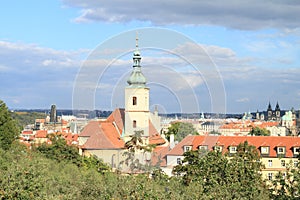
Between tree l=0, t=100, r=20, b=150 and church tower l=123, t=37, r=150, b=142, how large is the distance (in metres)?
11.1

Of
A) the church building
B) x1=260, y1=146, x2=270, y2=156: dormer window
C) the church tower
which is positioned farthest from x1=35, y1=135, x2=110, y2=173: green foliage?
x1=260, y1=146, x2=270, y2=156: dormer window

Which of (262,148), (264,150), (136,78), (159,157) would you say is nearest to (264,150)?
(264,150)

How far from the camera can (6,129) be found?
136 ft

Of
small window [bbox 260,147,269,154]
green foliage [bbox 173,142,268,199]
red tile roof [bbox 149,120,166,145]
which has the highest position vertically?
red tile roof [bbox 149,120,166,145]

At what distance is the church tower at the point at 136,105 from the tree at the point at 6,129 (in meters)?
11.1

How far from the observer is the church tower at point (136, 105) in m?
50.8

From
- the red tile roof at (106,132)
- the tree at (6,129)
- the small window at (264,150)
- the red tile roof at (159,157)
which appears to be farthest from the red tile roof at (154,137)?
the tree at (6,129)

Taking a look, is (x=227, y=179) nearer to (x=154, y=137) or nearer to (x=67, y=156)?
(x=67, y=156)

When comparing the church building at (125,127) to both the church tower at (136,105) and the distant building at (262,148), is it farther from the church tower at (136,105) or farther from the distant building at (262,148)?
the distant building at (262,148)

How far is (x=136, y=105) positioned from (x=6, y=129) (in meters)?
13.4

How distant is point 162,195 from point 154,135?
34.4 metres

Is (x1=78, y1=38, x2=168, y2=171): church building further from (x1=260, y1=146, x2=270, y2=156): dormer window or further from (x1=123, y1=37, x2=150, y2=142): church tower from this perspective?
(x1=260, y1=146, x2=270, y2=156): dormer window

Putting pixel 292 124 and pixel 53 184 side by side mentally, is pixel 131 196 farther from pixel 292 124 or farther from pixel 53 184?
pixel 292 124

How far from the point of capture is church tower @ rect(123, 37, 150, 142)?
167 feet
